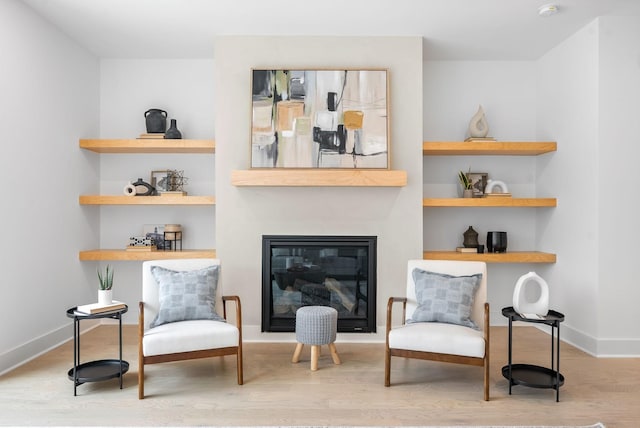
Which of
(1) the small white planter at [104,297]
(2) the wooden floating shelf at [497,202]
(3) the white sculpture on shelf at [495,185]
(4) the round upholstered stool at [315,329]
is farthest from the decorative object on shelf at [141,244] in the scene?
(3) the white sculpture on shelf at [495,185]

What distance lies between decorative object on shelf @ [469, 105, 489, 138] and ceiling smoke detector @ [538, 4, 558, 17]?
1.13m

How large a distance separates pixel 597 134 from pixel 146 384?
4.01 metres

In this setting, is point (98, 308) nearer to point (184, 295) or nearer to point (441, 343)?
point (184, 295)

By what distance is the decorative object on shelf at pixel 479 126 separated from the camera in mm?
4742

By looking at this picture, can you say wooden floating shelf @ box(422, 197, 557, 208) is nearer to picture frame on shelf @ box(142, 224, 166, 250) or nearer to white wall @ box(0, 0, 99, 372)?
picture frame on shelf @ box(142, 224, 166, 250)

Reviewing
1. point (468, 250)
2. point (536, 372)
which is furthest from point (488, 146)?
point (536, 372)

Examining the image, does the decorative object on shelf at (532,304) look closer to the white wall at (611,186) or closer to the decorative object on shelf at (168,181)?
the white wall at (611,186)

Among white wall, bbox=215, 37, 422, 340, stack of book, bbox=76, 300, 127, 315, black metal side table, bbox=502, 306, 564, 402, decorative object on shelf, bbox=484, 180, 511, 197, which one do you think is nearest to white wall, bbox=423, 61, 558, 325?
decorative object on shelf, bbox=484, 180, 511, 197

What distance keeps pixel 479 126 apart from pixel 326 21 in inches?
73.6

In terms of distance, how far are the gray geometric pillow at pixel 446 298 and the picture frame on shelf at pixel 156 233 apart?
2760 mm

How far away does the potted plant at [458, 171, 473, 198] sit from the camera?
4.77 m

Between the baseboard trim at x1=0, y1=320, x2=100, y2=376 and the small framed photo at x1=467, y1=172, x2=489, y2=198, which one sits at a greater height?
the small framed photo at x1=467, y1=172, x2=489, y2=198

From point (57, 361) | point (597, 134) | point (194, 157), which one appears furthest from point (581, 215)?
point (57, 361)

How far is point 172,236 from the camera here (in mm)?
4812
